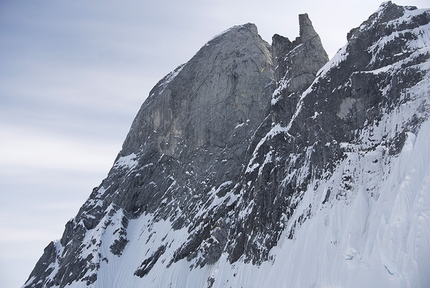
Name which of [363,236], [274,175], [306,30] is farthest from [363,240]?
[306,30]

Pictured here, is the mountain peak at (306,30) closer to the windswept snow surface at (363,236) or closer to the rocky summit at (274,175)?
the rocky summit at (274,175)

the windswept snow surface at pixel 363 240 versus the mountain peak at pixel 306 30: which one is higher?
the mountain peak at pixel 306 30

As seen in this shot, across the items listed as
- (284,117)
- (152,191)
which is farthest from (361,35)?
(152,191)

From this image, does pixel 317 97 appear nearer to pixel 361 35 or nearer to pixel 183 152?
pixel 361 35

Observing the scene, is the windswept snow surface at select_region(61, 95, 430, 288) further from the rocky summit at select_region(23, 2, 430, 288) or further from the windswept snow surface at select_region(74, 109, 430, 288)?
the rocky summit at select_region(23, 2, 430, 288)

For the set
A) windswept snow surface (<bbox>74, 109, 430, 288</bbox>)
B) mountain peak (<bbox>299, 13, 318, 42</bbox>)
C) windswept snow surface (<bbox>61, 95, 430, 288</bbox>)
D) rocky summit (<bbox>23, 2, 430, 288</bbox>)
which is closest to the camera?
windswept snow surface (<bbox>74, 109, 430, 288</bbox>)

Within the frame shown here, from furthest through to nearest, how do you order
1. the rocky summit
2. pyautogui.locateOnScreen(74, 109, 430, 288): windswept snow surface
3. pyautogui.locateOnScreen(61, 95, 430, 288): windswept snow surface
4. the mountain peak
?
1. the mountain peak
2. the rocky summit
3. pyautogui.locateOnScreen(61, 95, 430, 288): windswept snow surface
4. pyautogui.locateOnScreen(74, 109, 430, 288): windswept snow surface

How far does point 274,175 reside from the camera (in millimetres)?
74875

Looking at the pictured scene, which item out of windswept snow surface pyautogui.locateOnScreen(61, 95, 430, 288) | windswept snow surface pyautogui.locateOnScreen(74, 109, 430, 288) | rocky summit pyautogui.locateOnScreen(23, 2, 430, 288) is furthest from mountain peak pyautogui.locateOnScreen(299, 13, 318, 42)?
windswept snow surface pyautogui.locateOnScreen(74, 109, 430, 288)

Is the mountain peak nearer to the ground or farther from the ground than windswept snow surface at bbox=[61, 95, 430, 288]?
farther from the ground

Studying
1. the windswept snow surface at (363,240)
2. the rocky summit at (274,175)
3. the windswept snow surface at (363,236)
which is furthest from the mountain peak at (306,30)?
the windswept snow surface at (363,240)

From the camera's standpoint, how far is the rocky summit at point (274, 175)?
5522cm

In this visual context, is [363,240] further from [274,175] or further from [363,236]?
[274,175]

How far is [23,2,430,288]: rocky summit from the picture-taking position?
55219 millimetres
